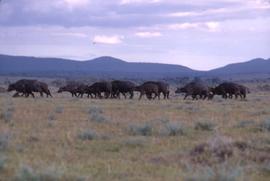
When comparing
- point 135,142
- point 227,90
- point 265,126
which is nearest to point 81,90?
point 227,90

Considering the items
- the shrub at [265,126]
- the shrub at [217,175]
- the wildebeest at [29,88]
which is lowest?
the shrub at [217,175]

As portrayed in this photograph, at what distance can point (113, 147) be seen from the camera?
1434 cm

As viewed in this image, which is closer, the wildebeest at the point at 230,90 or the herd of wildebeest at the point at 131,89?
the herd of wildebeest at the point at 131,89

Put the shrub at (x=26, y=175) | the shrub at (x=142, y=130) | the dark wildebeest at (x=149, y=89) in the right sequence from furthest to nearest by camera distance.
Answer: the dark wildebeest at (x=149, y=89) < the shrub at (x=142, y=130) < the shrub at (x=26, y=175)

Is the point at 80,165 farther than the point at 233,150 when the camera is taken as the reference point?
No

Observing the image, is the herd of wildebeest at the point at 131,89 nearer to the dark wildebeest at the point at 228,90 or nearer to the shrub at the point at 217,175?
the dark wildebeest at the point at 228,90

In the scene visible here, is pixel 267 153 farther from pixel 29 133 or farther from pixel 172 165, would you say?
pixel 29 133

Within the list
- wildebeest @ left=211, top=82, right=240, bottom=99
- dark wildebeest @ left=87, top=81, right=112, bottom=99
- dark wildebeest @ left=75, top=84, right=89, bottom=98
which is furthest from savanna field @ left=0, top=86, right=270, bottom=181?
dark wildebeest @ left=75, top=84, right=89, bottom=98

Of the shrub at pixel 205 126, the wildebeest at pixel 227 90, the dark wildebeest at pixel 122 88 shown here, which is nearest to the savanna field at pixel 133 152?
Result: the shrub at pixel 205 126

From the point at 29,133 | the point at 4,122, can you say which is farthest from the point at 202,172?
the point at 4,122

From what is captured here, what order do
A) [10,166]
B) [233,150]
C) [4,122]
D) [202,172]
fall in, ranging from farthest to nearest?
[4,122]
[233,150]
[10,166]
[202,172]

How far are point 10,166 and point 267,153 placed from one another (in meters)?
5.12

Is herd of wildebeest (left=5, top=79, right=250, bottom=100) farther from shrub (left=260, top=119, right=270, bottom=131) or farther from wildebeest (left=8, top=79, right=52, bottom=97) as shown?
shrub (left=260, top=119, right=270, bottom=131)

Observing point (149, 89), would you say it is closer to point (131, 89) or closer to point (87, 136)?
point (131, 89)
